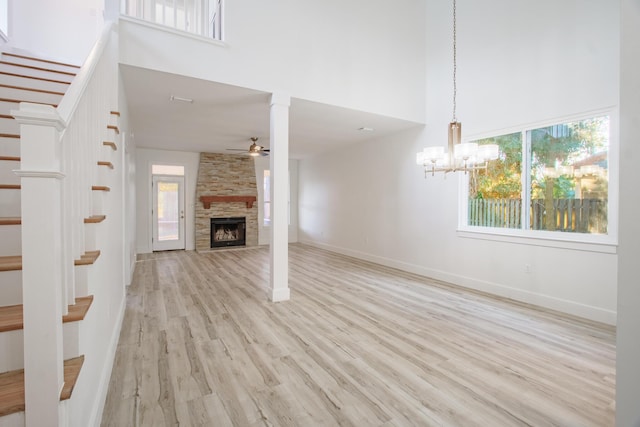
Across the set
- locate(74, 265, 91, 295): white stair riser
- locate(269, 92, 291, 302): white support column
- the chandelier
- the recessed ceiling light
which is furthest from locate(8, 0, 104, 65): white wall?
the chandelier

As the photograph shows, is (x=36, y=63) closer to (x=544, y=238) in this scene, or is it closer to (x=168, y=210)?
(x=168, y=210)

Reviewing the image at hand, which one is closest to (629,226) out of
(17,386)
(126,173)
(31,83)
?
(17,386)

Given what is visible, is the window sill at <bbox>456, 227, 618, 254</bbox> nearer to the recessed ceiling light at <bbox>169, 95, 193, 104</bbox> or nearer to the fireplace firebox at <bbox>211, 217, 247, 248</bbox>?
A: the recessed ceiling light at <bbox>169, 95, 193, 104</bbox>

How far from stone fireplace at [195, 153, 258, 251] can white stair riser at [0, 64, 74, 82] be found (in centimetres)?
480

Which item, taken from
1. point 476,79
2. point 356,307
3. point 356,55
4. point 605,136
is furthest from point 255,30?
point 605,136

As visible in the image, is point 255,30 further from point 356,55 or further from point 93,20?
point 93,20

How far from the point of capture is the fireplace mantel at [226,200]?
26.6ft

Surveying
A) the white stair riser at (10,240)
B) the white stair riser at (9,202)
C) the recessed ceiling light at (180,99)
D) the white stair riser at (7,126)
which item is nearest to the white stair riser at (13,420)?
the white stair riser at (10,240)

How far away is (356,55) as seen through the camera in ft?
14.8

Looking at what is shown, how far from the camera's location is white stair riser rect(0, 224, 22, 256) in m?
1.74

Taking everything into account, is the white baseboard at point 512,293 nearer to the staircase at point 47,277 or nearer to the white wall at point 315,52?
the white wall at point 315,52

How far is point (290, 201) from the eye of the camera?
32.1 ft

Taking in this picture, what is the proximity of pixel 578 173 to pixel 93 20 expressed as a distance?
24.7 ft

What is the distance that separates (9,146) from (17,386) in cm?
196
